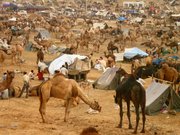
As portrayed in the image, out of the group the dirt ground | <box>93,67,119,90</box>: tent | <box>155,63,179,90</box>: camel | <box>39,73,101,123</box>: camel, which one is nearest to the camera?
the dirt ground

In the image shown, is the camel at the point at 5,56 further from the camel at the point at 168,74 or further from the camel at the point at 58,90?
the camel at the point at 58,90

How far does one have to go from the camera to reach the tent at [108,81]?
819 inches

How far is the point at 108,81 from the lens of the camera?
826 inches

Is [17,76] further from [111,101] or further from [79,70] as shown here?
[111,101]

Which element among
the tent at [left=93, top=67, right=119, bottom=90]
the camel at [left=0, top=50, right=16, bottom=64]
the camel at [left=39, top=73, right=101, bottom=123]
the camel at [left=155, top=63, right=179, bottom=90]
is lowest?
the tent at [left=93, top=67, right=119, bottom=90]

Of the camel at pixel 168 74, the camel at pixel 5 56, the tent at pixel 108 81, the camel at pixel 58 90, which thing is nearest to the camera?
the camel at pixel 58 90

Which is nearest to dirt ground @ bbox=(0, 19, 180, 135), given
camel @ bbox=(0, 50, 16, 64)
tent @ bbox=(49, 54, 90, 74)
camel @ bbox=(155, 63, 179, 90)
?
camel @ bbox=(155, 63, 179, 90)

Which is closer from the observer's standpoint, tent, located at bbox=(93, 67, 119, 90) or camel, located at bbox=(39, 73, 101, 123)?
camel, located at bbox=(39, 73, 101, 123)

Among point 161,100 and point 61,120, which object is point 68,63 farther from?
point 61,120

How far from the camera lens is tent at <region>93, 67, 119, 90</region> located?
20.8 metres

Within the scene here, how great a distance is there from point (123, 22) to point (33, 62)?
132 ft

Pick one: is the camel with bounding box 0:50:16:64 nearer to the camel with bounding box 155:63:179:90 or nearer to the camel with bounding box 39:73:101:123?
the camel with bounding box 155:63:179:90

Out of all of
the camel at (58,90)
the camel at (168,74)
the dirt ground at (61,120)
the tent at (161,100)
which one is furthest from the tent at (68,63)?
the camel at (58,90)

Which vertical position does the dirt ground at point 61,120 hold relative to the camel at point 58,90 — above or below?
below
